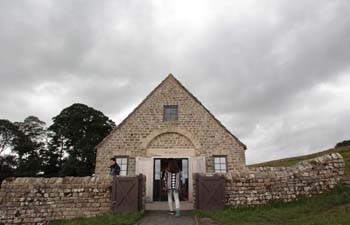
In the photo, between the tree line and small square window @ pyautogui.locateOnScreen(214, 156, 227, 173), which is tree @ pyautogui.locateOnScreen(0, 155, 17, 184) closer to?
the tree line

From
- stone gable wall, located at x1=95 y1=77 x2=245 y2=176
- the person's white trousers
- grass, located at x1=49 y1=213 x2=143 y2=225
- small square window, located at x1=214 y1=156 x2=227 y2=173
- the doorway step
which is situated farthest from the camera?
stone gable wall, located at x1=95 y1=77 x2=245 y2=176

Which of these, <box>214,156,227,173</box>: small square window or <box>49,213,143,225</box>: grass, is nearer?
<box>49,213,143,225</box>: grass

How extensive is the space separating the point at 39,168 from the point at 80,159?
182 inches

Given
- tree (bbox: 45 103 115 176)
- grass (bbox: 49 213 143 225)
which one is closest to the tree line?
tree (bbox: 45 103 115 176)

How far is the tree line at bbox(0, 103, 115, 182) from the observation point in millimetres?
29266

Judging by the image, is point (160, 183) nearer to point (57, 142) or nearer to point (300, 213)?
point (300, 213)

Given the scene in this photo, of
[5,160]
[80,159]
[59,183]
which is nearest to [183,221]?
[59,183]

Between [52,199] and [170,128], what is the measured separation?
22.9 ft

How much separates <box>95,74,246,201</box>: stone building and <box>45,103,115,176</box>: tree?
52.7ft

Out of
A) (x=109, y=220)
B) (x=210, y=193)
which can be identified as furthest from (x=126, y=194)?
(x=210, y=193)

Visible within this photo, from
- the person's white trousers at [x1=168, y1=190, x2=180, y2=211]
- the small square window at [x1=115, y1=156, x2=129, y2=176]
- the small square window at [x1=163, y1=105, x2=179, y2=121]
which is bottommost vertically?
the person's white trousers at [x1=168, y1=190, x2=180, y2=211]

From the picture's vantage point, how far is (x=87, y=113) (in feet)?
103

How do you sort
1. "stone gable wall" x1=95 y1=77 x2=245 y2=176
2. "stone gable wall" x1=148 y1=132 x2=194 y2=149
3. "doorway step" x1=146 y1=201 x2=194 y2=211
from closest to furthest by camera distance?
1. "doorway step" x1=146 y1=201 x2=194 y2=211
2. "stone gable wall" x1=95 y1=77 x2=245 y2=176
3. "stone gable wall" x1=148 y1=132 x2=194 y2=149

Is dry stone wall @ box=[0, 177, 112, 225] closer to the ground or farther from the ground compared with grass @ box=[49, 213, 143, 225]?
farther from the ground
